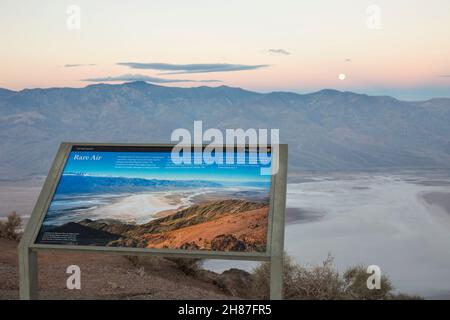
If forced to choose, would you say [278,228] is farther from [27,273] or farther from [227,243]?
[27,273]

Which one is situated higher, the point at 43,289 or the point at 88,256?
the point at 88,256

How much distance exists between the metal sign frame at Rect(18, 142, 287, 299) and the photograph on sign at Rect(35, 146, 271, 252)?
69mm

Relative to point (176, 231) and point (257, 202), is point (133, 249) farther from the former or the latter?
point (257, 202)

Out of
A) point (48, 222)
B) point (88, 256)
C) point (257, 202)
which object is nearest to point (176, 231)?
point (257, 202)

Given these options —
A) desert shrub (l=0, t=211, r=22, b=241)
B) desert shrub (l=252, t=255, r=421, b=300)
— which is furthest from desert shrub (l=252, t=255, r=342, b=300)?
desert shrub (l=0, t=211, r=22, b=241)

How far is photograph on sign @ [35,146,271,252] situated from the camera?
6.44 metres

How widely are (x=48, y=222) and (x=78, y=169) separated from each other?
73 centimetres

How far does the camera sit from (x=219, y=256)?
616 centimetres

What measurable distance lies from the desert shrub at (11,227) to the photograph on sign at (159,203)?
891 centimetres

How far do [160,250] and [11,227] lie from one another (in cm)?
1017

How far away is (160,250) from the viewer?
6391 mm

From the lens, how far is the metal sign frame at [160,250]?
20.0 ft

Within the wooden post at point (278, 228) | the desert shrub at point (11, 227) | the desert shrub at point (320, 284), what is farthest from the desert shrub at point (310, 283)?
the desert shrub at point (11, 227)

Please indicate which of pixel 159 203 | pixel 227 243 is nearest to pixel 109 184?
pixel 159 203
